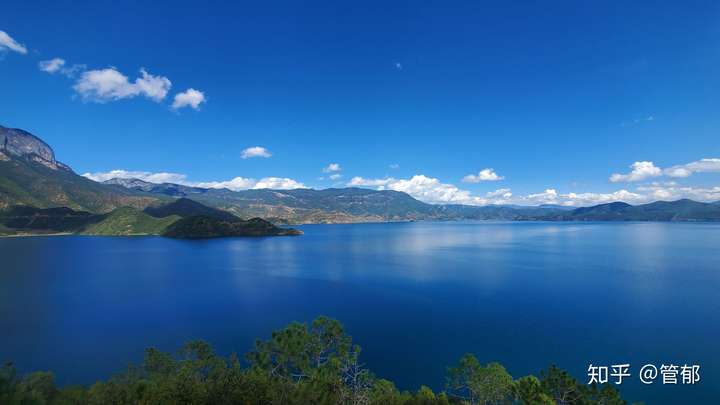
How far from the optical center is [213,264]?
13462cm

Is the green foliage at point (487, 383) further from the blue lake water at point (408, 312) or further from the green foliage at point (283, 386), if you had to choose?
the blue lake water at point (408, 312)

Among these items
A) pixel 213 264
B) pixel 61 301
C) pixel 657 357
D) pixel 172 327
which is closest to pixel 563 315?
pixel 657 357

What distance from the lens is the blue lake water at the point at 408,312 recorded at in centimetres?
4506

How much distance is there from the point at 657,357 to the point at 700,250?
475ft

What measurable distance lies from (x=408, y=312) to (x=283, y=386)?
42860mm

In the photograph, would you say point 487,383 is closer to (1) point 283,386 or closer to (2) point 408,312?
(1) point 283,386

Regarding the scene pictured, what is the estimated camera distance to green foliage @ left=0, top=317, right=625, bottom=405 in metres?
23.7

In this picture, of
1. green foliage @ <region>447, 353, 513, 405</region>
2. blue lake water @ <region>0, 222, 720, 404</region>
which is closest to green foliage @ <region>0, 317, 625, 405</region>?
green foliage @ <region>447, 353, 513, 405</region>

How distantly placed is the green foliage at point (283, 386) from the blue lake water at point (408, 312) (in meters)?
9.78

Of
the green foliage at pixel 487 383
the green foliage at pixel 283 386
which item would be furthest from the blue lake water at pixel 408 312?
the green foliage at pixel 283 386

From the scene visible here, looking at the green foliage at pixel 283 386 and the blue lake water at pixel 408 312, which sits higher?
the green foliage at pixel 283 386

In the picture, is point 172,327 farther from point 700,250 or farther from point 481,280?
point 700,250

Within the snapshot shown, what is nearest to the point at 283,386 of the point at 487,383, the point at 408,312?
the point at 487,383

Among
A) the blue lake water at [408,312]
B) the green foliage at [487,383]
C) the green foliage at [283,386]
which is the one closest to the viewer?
the green foliage at [283,386]
